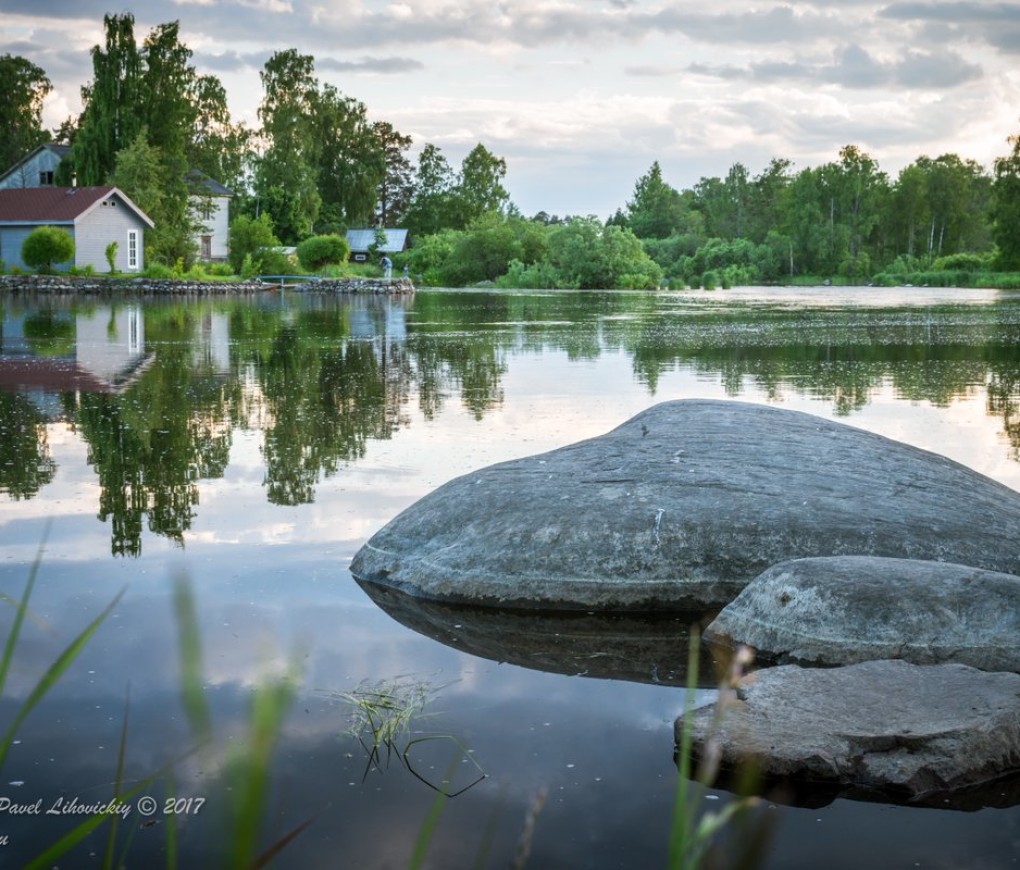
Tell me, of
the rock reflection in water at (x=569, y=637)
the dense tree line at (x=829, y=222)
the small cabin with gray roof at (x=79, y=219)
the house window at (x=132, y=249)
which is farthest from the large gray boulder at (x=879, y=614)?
the dense tree line at (x=829, y=222)

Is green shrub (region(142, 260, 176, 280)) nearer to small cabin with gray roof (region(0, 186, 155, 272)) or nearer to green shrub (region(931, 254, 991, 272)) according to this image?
small cabin with gray roof (region(0, 186, 155, 272))

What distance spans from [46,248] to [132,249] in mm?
A: 5018

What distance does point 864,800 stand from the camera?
3957mm

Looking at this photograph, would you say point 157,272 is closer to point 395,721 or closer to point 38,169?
point 38,169

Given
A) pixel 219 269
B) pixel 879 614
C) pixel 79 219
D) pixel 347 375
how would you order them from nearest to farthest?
pixel 879 614 < pixel 347 375 < pixel 79 219 < pixel 219 269

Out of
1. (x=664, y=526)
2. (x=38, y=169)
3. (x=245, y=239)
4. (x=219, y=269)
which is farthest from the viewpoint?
(x=38, y=169)

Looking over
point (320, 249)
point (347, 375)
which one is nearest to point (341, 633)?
point (347, 375)

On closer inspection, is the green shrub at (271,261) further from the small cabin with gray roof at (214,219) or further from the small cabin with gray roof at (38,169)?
the small cabin with gray roof at (38,169)

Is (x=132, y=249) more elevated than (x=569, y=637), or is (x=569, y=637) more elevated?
(x=132, y=249)

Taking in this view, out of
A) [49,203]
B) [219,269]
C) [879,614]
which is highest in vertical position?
[49,203]

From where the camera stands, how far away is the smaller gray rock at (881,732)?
4012 millimetres

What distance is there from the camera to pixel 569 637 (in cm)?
565

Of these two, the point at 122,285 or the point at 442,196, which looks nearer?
the point at 122,285

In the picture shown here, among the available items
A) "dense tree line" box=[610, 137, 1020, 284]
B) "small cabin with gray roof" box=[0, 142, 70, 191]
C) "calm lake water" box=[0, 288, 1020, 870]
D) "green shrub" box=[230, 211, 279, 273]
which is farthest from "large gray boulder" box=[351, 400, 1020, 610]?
"dense tree line" box=[610, 137, 1020, 284]
